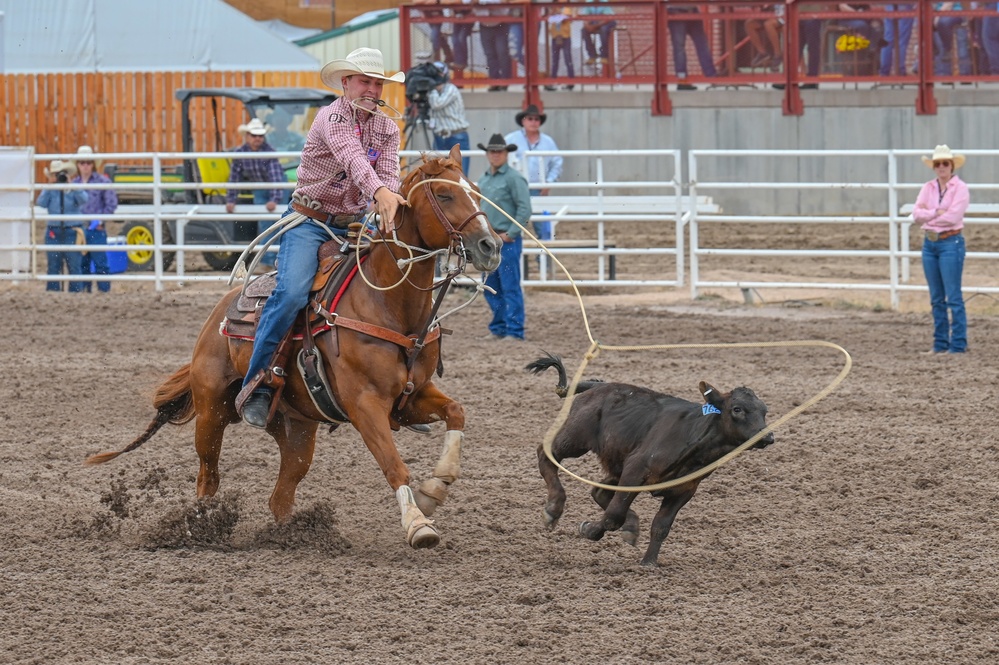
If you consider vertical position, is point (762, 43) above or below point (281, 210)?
above

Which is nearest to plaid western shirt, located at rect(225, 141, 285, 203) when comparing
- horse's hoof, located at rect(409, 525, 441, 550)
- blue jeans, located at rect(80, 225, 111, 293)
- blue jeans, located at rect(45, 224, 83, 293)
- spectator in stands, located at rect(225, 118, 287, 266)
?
spectator in stands, located at rect(225, 118, 287, 266)

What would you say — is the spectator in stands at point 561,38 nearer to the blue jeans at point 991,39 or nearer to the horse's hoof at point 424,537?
the blue jeans at point 991,39

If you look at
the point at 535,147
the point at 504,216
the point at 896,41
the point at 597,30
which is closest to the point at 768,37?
the point at 896,41

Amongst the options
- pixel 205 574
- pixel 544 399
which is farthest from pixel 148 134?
A: pixel 205 574

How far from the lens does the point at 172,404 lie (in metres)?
6.66

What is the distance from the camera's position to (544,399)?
30.7 feet

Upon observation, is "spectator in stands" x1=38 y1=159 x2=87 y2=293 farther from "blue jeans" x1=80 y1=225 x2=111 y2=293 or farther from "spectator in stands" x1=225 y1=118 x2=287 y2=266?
"spectator in stands" x1=225 y1=118 x2=287 y2=266

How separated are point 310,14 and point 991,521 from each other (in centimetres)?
2514

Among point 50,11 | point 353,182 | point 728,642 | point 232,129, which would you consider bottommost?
point 728,642

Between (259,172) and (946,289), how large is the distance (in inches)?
305

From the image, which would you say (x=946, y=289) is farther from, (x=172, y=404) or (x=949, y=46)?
(x=949, y=46)

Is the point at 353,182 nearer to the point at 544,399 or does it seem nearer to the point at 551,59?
the point at 544,399

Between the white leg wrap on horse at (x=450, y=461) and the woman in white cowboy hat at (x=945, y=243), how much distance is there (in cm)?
639

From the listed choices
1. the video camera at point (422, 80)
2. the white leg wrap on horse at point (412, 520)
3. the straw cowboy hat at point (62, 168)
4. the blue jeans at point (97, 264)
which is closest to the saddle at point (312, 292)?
the white leg wrap on horse at point (412, 520)
